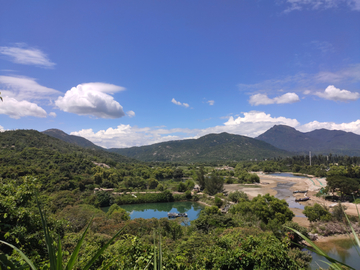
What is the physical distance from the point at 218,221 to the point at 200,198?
23.5 metres

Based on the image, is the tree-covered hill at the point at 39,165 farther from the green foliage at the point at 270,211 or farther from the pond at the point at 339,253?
the pond at the point at 339,253

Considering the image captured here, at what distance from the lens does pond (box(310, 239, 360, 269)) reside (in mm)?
14686

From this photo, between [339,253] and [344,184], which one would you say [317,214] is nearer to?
[339,253]

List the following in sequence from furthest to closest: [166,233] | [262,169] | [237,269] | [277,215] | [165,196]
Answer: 1. [262,169]
2. [165,196]
3. [277,215]
4. [166,233]
5. [237,269]

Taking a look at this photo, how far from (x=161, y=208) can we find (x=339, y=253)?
28724mm

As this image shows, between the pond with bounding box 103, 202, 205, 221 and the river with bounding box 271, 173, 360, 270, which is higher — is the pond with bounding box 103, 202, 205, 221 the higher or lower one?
the lower one

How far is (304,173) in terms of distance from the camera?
256ft

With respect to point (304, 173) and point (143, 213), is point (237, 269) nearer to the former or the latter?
point (143, 213)

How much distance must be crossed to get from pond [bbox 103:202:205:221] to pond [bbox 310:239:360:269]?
19338 millimetres

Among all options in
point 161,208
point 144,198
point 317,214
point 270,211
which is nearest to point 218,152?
point 144,198

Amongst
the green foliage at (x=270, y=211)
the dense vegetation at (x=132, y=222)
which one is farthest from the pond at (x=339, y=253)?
the green foliage at (x=270, y=211)

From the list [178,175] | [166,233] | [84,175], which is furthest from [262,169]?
[166,233]

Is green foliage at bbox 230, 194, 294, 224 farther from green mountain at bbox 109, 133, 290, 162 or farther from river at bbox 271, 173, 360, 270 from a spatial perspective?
green mountain at bbox 109, 133, 290, 162

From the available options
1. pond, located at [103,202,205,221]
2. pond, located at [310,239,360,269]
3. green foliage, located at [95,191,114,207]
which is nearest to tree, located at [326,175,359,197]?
pond, located at [310,239,360,269]
